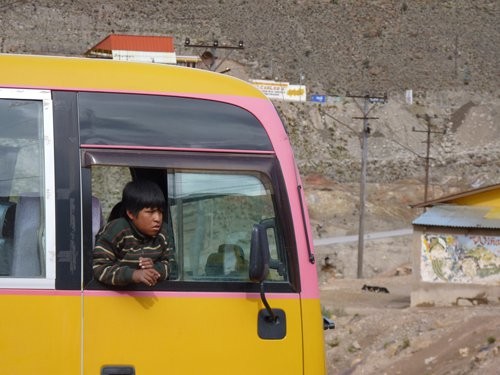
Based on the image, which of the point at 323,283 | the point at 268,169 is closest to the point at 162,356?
the point at 268,169

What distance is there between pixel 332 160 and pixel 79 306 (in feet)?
214

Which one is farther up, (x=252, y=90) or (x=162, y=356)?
(x=252, y=90)

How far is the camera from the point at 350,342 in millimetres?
21922

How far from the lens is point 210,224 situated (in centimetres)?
575

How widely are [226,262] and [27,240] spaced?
3.55ft

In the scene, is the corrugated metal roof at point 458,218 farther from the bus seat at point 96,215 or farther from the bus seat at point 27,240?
the bus seat at point 27,240

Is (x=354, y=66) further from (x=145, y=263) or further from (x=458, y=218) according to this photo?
(x=145, y=263)

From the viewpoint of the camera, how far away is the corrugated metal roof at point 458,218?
84.0 ft

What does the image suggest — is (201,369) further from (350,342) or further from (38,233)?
(350,342)

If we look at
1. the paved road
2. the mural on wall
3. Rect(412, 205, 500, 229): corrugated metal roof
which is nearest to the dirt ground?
the mural on wall

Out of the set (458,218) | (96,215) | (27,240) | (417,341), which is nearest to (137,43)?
(458,218)

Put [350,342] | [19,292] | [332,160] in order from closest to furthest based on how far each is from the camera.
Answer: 1. [19,292]
2. [350,342]
3. [332,160]

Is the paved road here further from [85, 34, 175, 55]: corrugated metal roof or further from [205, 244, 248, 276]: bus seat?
[205, 244, 248, 276]: bus seat

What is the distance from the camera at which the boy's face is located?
5.60m
